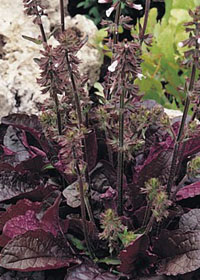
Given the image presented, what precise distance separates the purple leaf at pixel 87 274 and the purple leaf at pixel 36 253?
0.04 meters

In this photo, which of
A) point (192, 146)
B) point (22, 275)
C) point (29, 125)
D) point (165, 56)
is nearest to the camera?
point (22, 275)

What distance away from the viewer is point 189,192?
1847 millimetres

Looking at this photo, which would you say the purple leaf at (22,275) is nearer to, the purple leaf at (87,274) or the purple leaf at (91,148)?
the purple leaf at (87,274)

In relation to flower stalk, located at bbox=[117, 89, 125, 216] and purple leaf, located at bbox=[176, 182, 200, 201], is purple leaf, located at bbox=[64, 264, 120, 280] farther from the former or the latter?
purple leaf, located at bbox=[176, 182, 200, 201]

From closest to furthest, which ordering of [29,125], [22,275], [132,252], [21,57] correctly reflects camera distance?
[132,252] < [22,275] < [29,125] < [21,57]

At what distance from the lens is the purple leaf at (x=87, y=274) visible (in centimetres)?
161

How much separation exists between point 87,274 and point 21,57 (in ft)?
4.97

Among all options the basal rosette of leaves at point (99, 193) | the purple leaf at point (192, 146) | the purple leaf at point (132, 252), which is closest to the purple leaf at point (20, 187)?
the basal rosette of leaves at point (99, 193)

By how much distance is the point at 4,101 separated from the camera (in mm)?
2326

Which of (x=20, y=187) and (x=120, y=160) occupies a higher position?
(x=120, y=160)

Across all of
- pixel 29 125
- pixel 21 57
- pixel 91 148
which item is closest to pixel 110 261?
pixel 91 148

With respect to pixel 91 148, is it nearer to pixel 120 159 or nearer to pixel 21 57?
pixel 120 159

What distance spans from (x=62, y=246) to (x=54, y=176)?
1.48 feet

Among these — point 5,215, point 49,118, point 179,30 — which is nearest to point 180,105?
point 179,30
